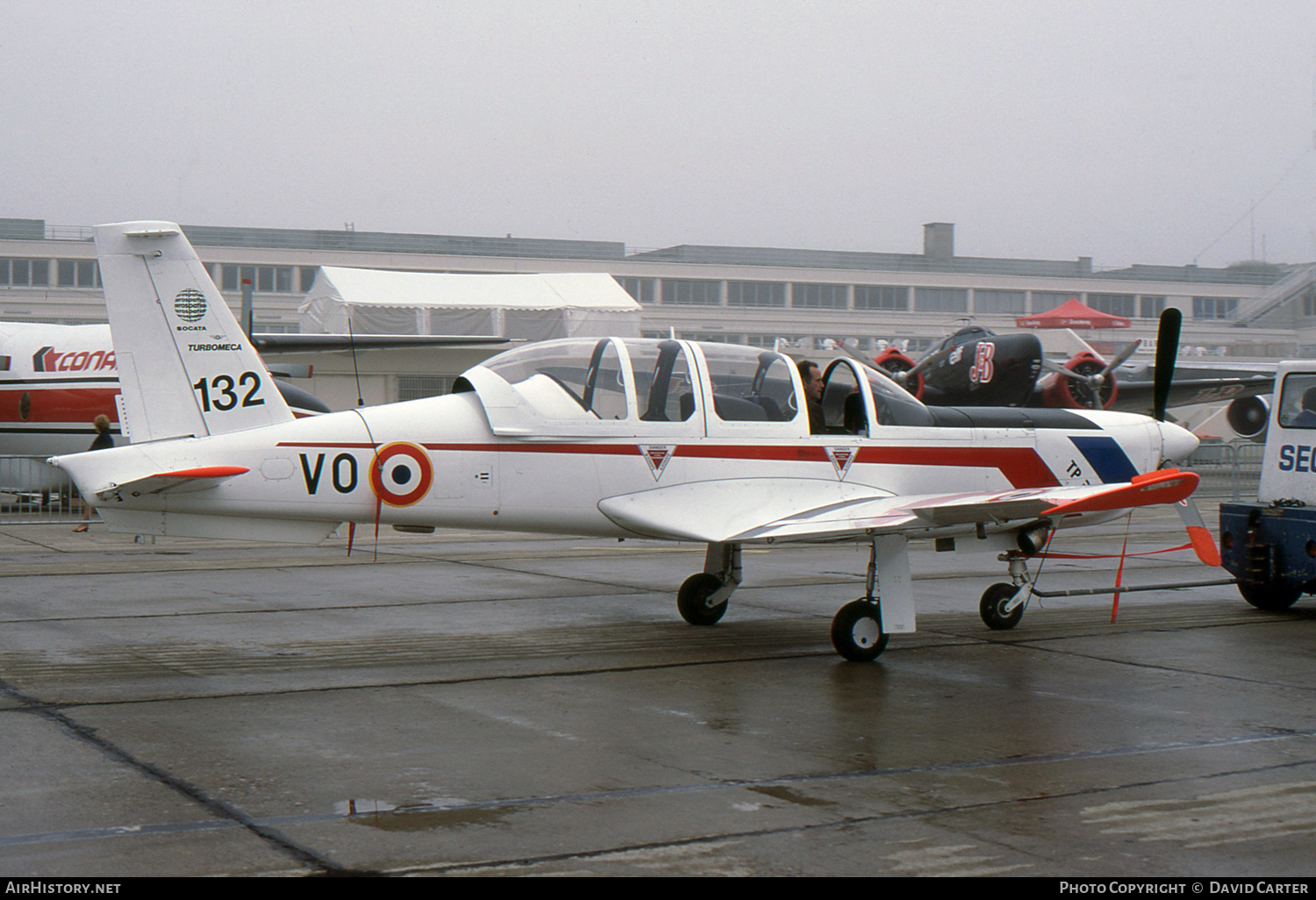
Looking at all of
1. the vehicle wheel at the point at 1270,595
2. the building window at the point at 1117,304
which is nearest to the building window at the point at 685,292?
the building window at the point at 1117,304

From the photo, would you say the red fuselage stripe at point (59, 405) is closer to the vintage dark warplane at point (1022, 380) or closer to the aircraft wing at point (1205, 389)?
the vintage dark warplane at point (1022, 380)

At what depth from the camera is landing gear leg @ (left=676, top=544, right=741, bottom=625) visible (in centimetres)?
1059

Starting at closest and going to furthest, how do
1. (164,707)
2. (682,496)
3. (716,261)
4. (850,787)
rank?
(850,787), (164,707), (682,496), (716,261)

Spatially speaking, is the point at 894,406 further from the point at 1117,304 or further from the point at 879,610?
the point at 1117,304

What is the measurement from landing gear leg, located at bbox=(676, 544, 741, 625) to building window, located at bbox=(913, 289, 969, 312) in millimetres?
66859

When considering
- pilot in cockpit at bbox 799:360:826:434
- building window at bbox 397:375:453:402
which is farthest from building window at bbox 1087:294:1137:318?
pilot in cockpit at bbox 799:360:826:434

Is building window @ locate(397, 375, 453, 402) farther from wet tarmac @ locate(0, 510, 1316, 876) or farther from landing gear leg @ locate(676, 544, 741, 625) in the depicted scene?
landing gear leg @ locate(676, 544, 741, 625)

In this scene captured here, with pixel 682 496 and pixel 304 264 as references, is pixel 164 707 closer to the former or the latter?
pixel 682 496

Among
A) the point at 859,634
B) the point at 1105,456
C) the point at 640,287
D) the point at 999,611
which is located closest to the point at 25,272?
the point at 640,287

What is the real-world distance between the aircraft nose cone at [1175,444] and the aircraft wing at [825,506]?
7.83 ft

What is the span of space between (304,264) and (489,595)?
54615 mm

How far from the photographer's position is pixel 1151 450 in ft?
35.7

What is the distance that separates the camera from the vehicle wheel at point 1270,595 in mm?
11570
